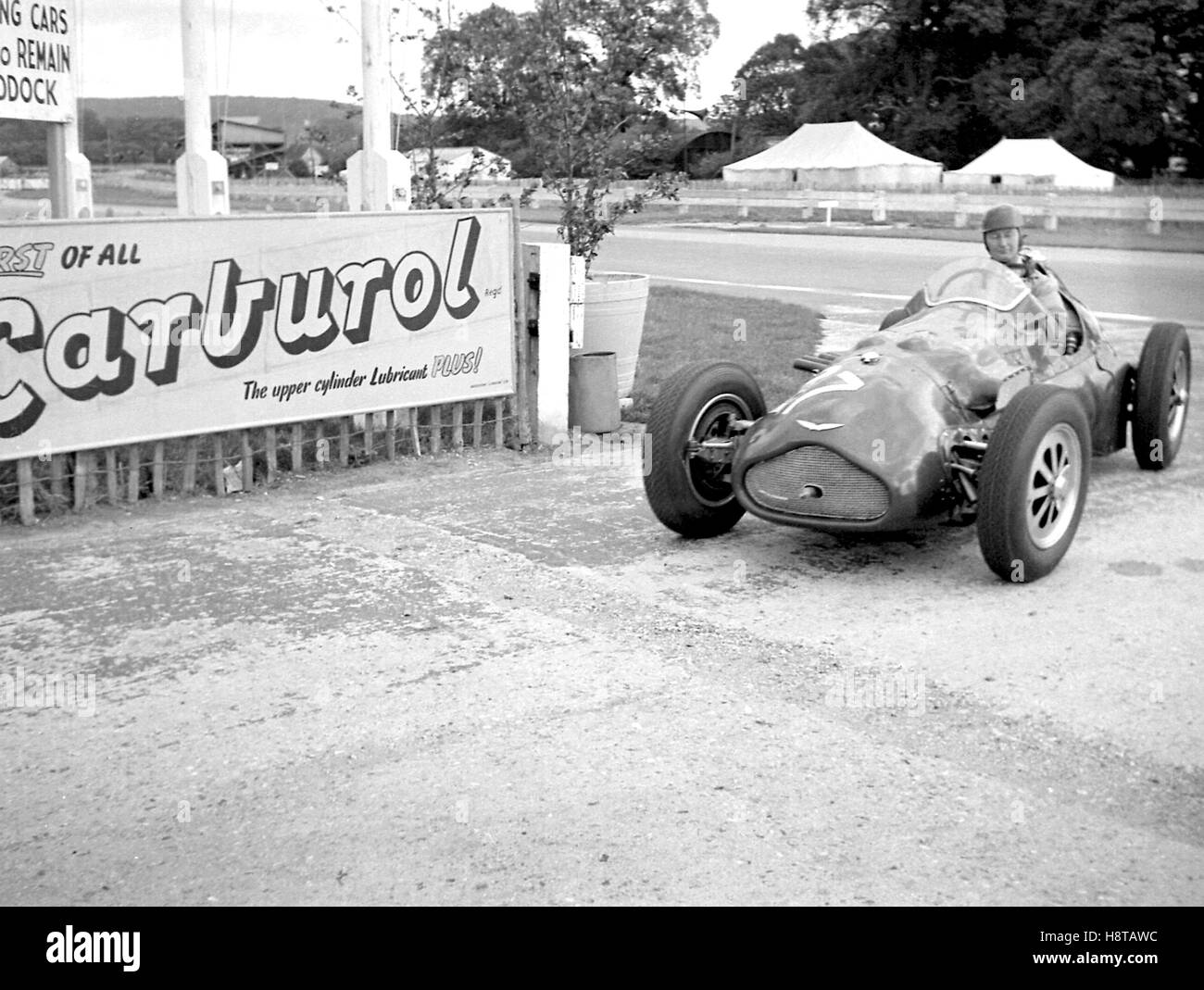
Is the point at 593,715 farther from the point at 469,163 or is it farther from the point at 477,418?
the point at 469,163

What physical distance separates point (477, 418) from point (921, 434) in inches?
150

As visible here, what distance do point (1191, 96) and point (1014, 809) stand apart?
53.0 metres

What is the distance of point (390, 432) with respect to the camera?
9.36 m

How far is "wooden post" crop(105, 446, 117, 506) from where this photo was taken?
8117mm

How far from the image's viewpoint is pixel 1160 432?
8.62m

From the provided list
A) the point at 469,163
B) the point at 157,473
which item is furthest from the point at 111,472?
the point at 469,163

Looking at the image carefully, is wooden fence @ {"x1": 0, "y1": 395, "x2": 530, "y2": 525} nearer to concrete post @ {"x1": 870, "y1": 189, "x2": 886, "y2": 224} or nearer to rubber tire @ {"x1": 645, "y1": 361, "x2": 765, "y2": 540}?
rubber tire @ {"x1": 645, "y1": 361, "x2": 765, "y2": 540}

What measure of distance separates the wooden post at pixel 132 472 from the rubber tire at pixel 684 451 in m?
2.93

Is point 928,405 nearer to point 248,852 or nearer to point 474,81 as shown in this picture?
point 248,852

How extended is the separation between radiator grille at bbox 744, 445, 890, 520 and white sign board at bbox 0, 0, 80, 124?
313 inches

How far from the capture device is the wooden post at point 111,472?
26.6 ft

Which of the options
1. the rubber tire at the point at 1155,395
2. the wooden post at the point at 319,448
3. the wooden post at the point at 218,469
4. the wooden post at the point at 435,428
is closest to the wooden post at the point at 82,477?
the wooden post at the point at 218,469

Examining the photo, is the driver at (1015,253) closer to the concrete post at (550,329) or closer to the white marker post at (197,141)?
the concrete post at (550,329)

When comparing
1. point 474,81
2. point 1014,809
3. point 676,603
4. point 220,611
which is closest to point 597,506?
point 676,603
